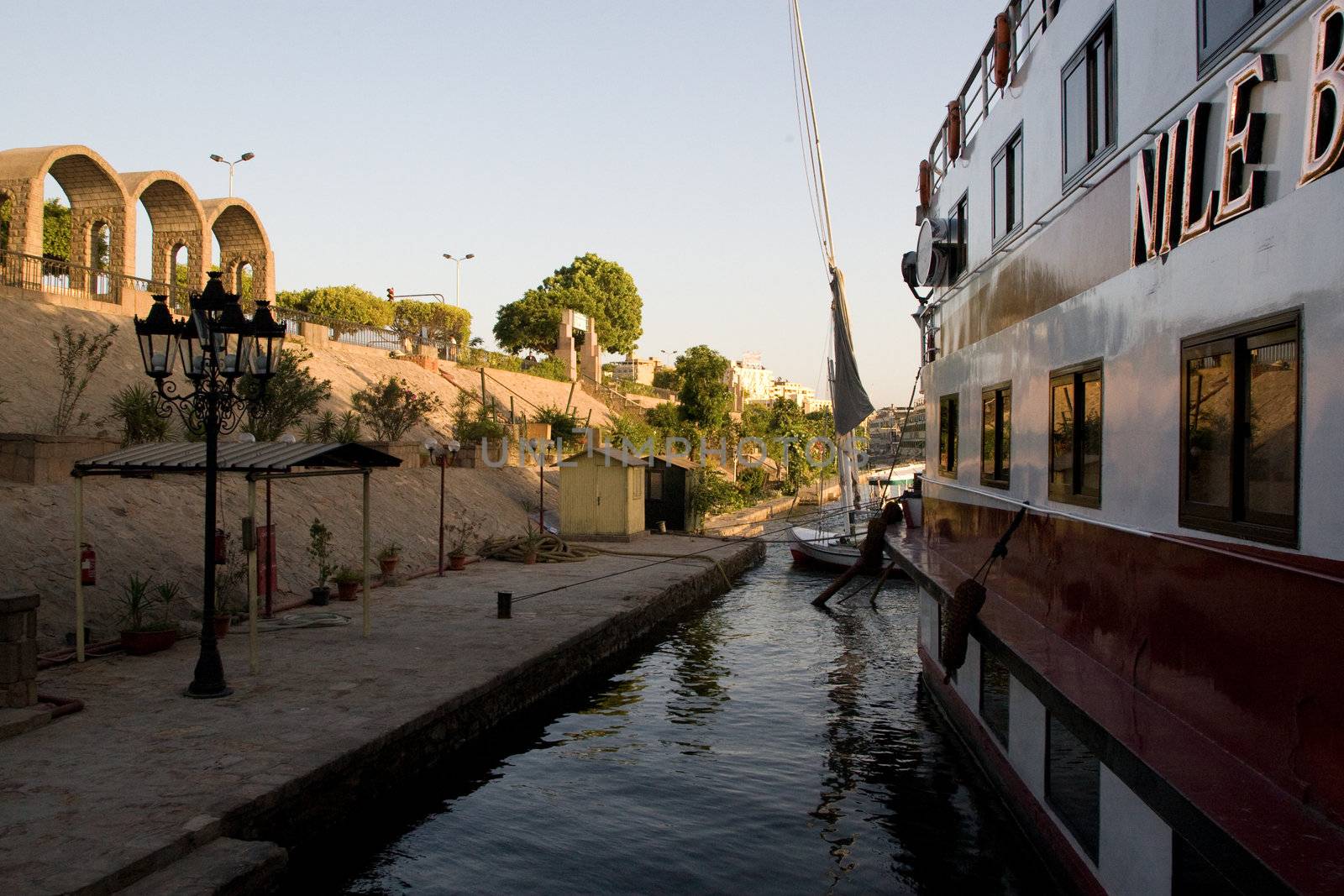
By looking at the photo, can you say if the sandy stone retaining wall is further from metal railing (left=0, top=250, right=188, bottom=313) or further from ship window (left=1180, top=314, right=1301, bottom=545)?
metal railing (left=0, top=250, right=188, bottom=313)

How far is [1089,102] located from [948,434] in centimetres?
469

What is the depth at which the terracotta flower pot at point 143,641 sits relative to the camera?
400 inches

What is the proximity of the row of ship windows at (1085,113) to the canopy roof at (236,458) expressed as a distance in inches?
263

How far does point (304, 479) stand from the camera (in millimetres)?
20484

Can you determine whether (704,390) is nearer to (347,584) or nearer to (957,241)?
(347,584)

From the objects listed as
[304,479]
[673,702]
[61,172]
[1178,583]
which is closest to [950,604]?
[1178,583]

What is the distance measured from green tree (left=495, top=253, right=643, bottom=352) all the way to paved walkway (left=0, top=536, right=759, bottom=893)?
57451mm

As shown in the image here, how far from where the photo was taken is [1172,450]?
15.1ft

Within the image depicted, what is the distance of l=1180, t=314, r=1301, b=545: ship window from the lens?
3.62 metres

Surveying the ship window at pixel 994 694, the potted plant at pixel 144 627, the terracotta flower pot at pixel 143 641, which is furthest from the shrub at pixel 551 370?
the ship window at pixel 994 694

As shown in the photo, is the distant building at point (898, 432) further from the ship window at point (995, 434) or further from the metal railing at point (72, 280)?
the metal railing at point (72, 280)

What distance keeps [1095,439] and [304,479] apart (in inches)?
702

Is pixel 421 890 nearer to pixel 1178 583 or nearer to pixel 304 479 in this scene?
pixel 1178 583

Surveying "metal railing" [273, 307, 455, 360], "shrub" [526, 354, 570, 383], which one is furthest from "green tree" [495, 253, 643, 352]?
"metal railing" [273, 307, 455, 360]
